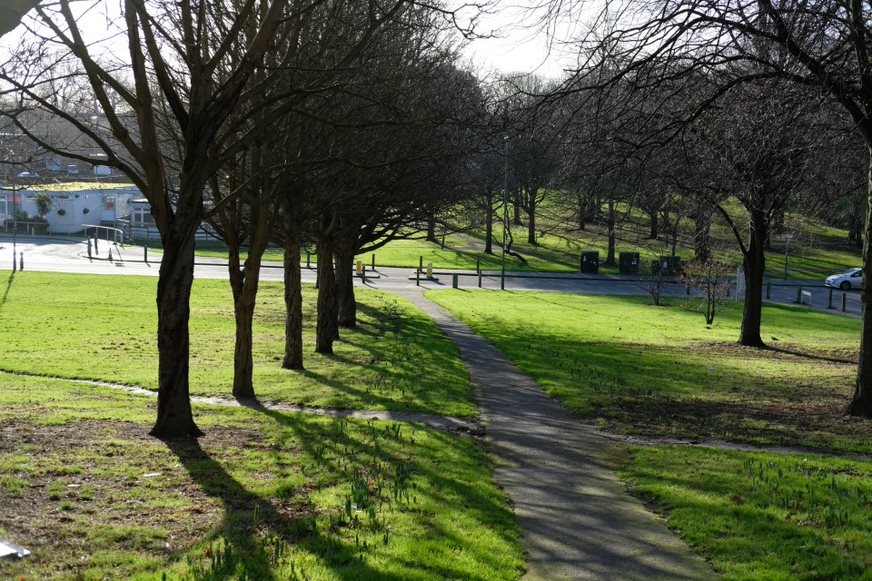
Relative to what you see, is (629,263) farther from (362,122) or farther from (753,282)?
(362,122)

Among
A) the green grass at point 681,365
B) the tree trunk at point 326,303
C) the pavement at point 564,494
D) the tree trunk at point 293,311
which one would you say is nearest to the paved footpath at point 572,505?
the pavement at point 564,494

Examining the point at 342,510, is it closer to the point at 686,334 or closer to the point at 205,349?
the point at 205,349

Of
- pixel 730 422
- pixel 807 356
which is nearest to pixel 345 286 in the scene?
pixel 807 356

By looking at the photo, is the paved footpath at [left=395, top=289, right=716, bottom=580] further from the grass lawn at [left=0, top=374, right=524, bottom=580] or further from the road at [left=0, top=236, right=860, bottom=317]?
the road at [left=0, top=236, right=860, bottom=317]

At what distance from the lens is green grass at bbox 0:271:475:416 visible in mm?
14930

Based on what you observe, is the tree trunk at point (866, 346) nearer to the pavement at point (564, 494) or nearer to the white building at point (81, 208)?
the pavement at point (564, 494)

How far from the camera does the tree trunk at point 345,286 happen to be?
26.7m

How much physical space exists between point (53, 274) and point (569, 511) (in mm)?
37948

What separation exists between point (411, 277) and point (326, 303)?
27702mm

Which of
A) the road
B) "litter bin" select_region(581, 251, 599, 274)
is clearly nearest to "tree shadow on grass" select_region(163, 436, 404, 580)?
the road

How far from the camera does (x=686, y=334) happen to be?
3173 cm

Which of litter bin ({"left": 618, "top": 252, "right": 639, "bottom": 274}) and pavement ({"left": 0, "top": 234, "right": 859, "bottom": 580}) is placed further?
litter bin ({"left": 618, "top": 252, "right": 639, "bottom": 274})

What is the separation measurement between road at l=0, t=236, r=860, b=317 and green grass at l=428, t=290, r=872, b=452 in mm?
5237

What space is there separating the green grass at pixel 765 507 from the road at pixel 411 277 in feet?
114
